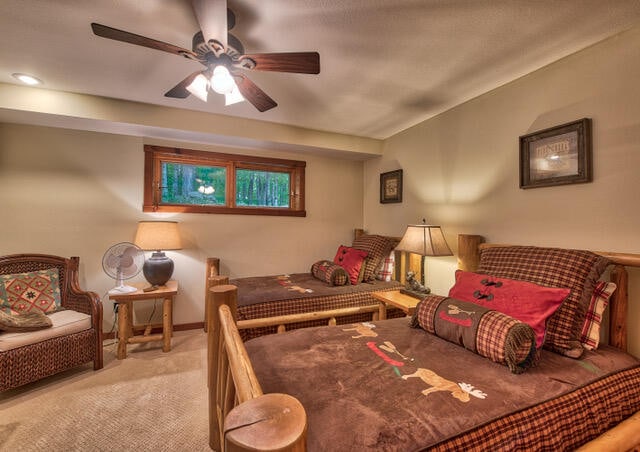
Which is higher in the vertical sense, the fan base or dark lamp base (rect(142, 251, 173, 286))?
dark lamp base (rect(142, 251, 173, 286))

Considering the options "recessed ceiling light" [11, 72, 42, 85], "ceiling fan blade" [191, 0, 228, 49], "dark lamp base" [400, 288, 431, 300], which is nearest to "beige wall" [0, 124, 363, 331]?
"recessed ceiling light" [11, 72, 42, 85]

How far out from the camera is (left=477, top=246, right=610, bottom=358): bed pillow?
1379 millimetres

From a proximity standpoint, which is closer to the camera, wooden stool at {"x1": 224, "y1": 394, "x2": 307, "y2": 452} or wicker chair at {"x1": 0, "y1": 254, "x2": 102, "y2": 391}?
wooden stool at {"x1": 224, "y1": 394, "x2": 307, "y2": 452}

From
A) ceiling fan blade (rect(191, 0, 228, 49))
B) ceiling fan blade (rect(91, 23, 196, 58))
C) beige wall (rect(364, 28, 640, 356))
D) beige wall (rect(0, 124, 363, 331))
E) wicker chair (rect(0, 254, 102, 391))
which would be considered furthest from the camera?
beige wall (rect(0, 124, 363, 331))

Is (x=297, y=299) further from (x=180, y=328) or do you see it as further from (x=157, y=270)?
(x=180, y=328)

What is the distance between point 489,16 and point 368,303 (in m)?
2.23

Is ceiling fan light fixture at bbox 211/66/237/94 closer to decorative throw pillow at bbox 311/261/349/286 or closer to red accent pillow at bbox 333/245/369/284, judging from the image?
decorative throw pillow at bbox 311/261/349/286

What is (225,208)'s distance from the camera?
348cm

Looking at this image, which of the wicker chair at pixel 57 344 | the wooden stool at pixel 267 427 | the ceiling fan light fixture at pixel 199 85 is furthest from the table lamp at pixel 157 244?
the wooden stool at pixel 267 427

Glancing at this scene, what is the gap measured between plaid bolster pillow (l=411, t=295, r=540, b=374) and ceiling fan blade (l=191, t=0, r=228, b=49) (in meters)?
1.84

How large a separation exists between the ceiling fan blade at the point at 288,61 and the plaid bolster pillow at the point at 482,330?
5.03 ft

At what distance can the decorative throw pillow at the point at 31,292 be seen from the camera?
2.31 m

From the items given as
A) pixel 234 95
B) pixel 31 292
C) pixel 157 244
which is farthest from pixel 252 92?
pixel 31 292

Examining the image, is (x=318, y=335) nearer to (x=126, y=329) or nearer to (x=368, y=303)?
(x=368, y=303)
